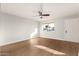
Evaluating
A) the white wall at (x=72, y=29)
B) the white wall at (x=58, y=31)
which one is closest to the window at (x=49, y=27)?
the white wall at (x=58, y=31)

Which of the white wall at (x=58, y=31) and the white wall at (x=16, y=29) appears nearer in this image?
the white wall at (x=58, y=31)

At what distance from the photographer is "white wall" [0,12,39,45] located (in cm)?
296

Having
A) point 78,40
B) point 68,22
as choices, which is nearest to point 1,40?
point 68,22

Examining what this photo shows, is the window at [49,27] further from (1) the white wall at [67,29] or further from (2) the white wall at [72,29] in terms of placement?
(2) the white wall at [72,29]

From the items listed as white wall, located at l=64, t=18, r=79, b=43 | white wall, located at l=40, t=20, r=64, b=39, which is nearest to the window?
white wall, located at l=40, t=20, r=64, b=39

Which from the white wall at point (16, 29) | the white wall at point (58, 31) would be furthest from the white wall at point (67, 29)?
the white wall at point (16, 29)

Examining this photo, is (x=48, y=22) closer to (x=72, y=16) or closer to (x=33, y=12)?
(x=33, y=12)

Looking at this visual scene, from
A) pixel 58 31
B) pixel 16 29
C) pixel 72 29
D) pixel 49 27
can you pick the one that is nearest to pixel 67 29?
pixel 72 29

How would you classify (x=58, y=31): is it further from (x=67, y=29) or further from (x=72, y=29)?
(x=72, y=29)

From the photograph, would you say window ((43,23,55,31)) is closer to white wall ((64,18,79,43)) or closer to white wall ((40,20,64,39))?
white wall ((40,20,64,39))

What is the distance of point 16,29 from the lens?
337 centimetres

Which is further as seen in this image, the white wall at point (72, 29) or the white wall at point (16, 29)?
the white wall at point (16, 29)

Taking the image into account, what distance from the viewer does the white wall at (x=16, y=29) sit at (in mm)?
2955

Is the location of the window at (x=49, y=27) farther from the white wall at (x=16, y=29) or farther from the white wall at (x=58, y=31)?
the white wall at (x=16, y=29)
